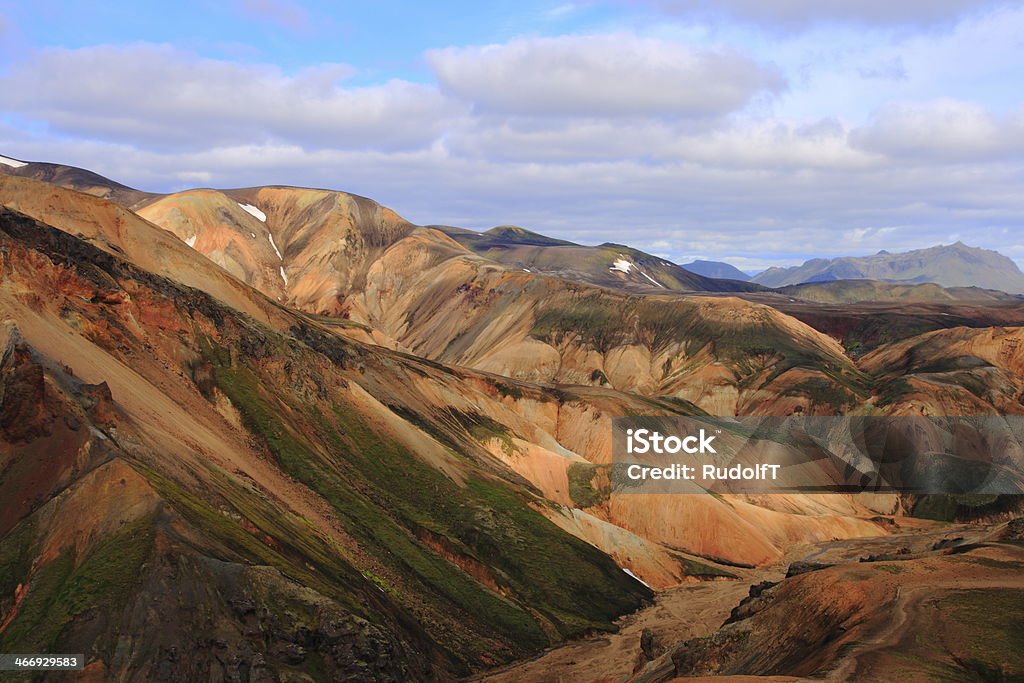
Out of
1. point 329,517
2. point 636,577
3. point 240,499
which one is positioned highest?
point 240,499

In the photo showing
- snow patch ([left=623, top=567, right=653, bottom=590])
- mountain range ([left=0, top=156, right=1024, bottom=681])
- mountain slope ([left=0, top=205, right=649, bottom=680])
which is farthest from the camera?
snow patch ([left=623, top=567, right=653, bottom=590])

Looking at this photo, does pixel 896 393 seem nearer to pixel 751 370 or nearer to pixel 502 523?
pixel 751 370

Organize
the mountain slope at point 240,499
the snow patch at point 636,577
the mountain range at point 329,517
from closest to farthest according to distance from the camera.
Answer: the mountain range at point 329,517 → the mountain slope at point 240,499 → the snow patch at point 636,577

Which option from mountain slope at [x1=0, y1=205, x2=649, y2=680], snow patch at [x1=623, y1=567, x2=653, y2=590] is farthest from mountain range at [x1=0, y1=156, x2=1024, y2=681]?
snow patch at [x1=623, y1=567, x2=653, y2=590]

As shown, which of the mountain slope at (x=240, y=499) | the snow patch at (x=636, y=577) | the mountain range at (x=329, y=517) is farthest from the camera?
the snow patch at (x=636, y=577)

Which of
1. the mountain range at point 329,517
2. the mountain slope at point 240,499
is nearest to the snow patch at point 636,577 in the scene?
the mountain range at point 329,517

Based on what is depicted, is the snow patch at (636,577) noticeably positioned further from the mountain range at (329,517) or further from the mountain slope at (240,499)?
the mountain slope at (240,499)

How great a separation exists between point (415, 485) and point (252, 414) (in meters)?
12.8

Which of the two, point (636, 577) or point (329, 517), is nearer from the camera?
point (329, 517)

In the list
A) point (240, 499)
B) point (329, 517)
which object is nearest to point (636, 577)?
point (329, 517)

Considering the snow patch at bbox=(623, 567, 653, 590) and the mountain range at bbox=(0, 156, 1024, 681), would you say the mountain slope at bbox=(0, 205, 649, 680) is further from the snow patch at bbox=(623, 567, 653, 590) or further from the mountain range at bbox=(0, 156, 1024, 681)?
the snow patch at bbox=(623, 567, 653, 590)

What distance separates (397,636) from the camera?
43906 millimetres

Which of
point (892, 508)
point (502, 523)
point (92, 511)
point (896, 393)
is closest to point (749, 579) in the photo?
→ point (502, 523)

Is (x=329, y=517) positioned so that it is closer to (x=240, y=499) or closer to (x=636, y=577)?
(x=240, y=499)
